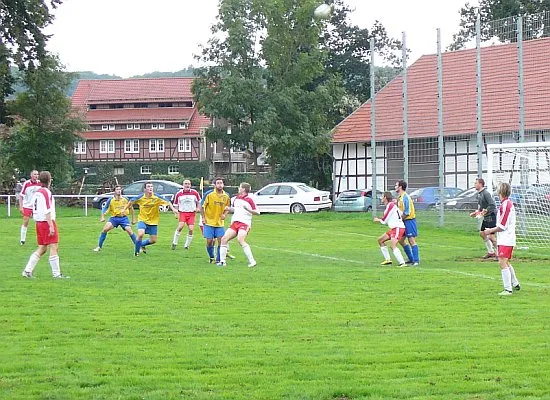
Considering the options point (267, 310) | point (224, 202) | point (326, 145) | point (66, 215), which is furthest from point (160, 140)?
point (267, 310)

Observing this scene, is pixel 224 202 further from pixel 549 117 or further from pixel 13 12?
pixel 13 12

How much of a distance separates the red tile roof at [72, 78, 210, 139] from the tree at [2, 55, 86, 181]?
1431 inches

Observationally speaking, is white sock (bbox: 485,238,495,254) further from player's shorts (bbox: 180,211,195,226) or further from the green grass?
player's shorts (bbox: 180,211,195,226)

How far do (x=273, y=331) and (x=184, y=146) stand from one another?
268ft

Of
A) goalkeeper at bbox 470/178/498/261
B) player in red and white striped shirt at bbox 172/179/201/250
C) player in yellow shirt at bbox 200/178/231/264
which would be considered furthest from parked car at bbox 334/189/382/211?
player in yellow shirt at bbox 200/178/231/264

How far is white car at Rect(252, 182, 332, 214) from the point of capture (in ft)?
145

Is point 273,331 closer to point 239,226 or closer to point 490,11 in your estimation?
point 239,226

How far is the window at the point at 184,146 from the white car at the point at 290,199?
4851 cm

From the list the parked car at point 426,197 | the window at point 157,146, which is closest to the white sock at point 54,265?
the parked car at point 426,197

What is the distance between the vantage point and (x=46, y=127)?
55438mm

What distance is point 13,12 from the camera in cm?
4125

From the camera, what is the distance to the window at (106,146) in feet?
308

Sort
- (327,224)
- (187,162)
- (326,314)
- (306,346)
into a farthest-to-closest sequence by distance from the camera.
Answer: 1. (187,162)
2. (327,224)
3. (326,314)
4. (306,346)

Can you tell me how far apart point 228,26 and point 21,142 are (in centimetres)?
1462
